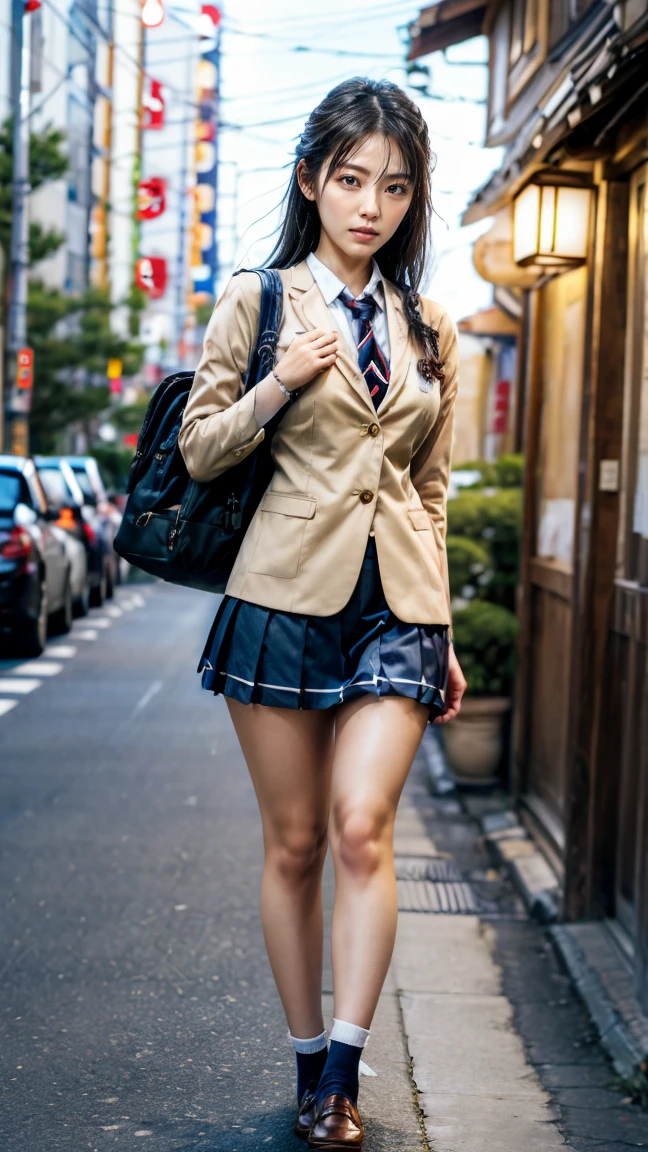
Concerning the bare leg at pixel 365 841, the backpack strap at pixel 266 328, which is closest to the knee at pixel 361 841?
the bare leg at pixel 365 841

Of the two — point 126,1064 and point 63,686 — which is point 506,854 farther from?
point 63,686

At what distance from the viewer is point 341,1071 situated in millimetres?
2967

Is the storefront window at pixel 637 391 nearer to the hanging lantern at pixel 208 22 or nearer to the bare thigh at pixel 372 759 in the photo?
the bare thigh at pixel 372 759

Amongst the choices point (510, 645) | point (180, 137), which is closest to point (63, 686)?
point (510, 645)

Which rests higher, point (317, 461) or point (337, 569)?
point (317, 461)

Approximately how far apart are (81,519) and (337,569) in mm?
15634

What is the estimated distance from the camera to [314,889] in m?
3.27

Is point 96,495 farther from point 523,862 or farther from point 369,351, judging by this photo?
point 369,351

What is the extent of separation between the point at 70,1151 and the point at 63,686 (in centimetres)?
862

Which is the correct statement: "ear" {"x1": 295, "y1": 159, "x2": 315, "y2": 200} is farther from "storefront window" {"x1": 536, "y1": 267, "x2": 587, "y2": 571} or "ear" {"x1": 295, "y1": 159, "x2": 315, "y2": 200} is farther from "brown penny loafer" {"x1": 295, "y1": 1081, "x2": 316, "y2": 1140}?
"storefront window" {"x1": 536, "y1": 267, "x2": 587, "y2": 571}

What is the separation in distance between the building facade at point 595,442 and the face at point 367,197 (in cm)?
148

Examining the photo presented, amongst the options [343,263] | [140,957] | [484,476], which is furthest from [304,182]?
[484,476]

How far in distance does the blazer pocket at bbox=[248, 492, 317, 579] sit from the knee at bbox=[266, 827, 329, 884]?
0.58 metres

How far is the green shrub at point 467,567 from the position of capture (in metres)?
8.17
